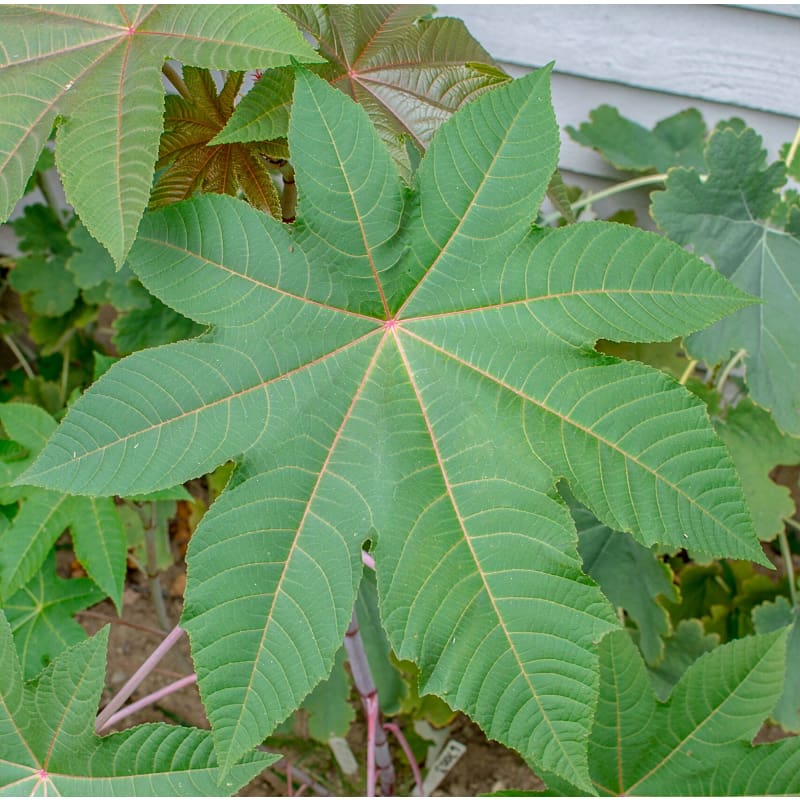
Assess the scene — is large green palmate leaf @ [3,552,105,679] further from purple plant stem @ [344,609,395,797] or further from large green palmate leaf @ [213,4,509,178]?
large green palmate leaf @ [213,4,509,178]

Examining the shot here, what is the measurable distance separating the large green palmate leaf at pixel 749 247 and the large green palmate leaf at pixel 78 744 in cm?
98

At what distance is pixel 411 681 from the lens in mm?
1718

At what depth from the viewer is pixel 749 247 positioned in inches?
52.6

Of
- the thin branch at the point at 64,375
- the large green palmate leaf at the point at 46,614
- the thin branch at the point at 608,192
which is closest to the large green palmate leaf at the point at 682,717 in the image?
the large green palmate leaf at the point at 46,614

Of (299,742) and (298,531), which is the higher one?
(298,531)

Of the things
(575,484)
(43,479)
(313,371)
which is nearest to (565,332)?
(575,484)

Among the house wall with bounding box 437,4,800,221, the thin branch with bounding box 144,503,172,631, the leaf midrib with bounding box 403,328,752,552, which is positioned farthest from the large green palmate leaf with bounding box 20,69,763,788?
the house wall with bounding box 437,4,800,221

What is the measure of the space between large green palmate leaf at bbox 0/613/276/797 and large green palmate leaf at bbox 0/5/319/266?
47 centimetres

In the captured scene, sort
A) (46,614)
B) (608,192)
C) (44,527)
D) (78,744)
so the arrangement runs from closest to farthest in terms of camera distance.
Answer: (78,744), (44,527), (46,614), (608,192)

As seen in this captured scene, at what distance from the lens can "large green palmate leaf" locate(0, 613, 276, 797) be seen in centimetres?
83

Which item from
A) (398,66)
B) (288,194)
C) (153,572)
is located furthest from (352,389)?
(153,572)

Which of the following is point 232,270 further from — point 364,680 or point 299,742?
point 299,742

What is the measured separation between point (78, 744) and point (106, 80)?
0.71m

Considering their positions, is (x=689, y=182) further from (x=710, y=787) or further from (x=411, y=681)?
(x=411, y=681)
